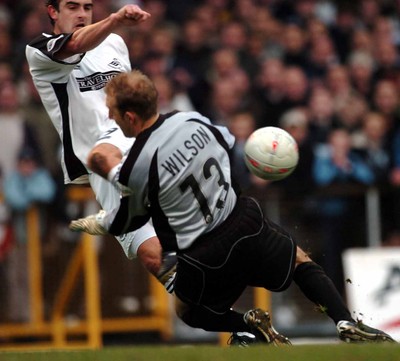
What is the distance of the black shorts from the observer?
28.0 ft

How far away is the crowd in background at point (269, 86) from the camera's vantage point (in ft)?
→ 45.1

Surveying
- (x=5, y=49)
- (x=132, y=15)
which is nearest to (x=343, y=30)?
(x=5, y=49)

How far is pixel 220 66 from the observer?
1503 cm

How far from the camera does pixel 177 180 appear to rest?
8242 millimetres

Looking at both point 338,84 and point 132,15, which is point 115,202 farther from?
point 338,84

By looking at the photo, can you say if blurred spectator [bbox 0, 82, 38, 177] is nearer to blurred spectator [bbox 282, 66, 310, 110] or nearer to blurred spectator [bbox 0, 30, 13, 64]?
blurred spectator [bbox 0, 30, 13, 64]

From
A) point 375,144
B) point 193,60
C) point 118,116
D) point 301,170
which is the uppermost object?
point 118,116

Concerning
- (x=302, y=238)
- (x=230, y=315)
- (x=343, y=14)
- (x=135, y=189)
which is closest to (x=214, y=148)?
(x=135, y=189)

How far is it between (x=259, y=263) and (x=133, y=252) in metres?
1.44

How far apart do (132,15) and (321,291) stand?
2368mm

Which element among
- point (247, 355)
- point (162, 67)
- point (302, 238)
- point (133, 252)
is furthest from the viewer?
point (162, 67)

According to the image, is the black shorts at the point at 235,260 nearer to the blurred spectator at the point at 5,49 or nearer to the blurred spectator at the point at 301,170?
the blurred spectator at the point at 301,170

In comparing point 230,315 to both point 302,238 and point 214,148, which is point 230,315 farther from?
point 302,238

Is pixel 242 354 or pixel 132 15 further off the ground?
pixel 132 15
